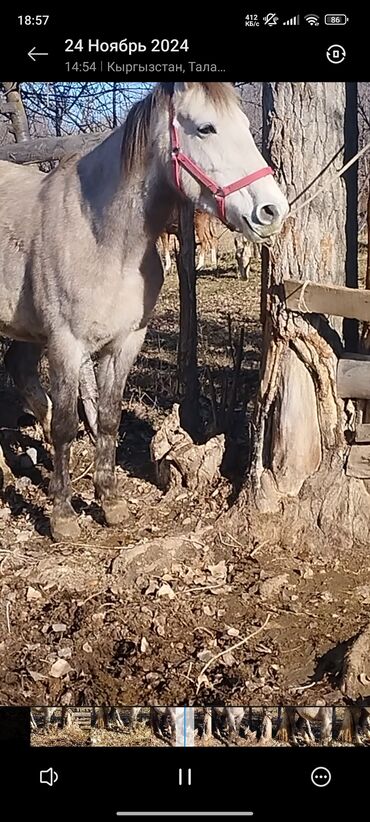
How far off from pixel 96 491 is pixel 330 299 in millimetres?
1869

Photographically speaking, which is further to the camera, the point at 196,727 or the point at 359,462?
the point at 359,462

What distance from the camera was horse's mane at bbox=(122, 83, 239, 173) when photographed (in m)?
3.42

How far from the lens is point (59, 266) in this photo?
13.1ft

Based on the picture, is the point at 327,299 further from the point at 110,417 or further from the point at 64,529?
the point at 64,529

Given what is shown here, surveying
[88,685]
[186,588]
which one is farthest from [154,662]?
[186,588]

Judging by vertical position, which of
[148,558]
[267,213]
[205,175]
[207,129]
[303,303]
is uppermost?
[207,129]

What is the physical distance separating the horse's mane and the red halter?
99 mm

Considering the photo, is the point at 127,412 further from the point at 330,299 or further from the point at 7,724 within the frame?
the point at 7,724

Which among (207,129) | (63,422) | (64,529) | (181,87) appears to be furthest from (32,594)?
(181,87)

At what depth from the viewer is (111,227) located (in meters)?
3.90

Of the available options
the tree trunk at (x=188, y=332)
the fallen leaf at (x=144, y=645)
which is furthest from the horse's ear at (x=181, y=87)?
the fallen leaf at (x=144, y=645)

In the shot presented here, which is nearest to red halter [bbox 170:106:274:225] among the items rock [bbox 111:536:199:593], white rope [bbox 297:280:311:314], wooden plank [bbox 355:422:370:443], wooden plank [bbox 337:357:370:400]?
white rope [bbox 297:280:311:314]

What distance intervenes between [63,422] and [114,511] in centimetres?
63

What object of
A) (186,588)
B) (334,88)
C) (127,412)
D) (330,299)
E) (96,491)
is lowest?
(186,588)
